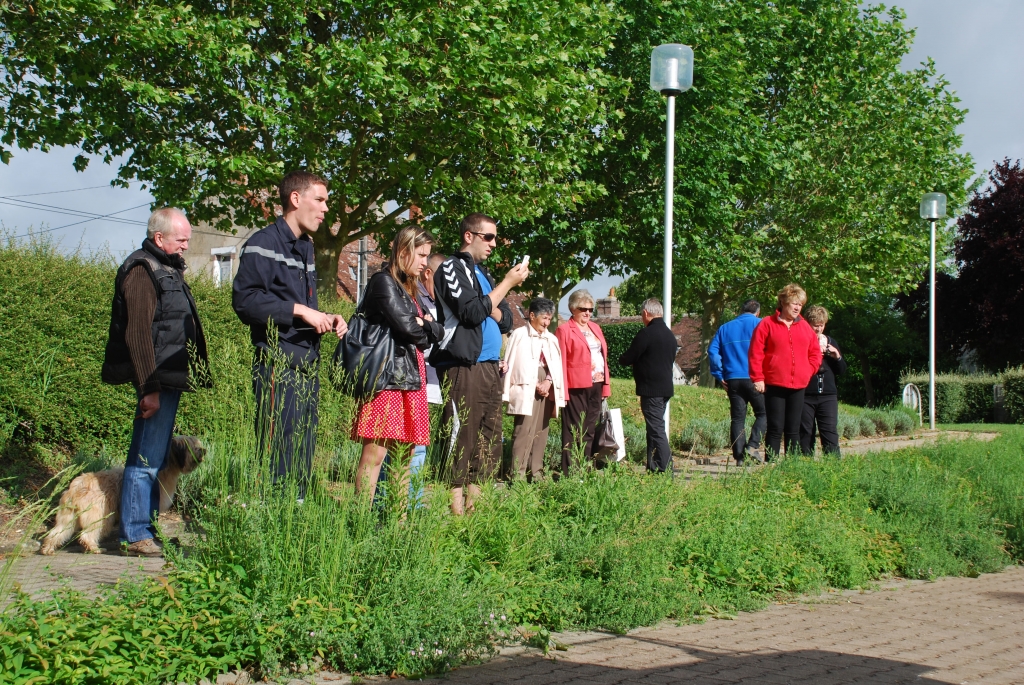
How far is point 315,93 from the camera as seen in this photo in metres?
13.8

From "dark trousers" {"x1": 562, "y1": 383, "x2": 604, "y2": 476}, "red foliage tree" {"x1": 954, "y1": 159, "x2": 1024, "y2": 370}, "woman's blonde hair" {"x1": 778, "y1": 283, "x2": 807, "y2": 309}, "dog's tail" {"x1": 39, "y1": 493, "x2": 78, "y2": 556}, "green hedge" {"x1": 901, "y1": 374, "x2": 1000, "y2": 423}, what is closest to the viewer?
"dog's tail" {"x1": 39, "y1": 493, "x2": 78, "y2": 556}

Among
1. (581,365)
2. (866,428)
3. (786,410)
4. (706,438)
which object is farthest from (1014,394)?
(581,365)

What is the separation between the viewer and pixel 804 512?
22.4 feet

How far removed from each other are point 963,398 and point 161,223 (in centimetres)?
3132

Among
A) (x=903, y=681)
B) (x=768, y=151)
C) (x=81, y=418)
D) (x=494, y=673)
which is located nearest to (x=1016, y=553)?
(x=903, y=681)

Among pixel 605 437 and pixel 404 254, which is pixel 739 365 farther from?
pixel 404 254

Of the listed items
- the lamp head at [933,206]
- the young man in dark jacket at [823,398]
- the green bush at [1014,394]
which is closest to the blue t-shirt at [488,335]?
Result: the young man in dark jacket at [823,398]

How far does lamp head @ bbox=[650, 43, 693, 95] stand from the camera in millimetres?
9680

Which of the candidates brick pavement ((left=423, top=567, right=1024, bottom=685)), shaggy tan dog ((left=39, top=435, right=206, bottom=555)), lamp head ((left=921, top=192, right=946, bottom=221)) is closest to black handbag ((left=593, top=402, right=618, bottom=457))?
brick pavement ((left=423, top=567, right=1024, bottom=685))

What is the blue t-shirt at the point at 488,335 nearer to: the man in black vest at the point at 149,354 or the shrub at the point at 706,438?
the man in black vest at the point at 149,354

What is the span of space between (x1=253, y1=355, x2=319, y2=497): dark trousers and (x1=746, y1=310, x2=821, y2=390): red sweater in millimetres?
6697

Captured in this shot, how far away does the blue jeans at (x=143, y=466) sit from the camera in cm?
546

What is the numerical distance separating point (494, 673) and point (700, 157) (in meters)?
20.0

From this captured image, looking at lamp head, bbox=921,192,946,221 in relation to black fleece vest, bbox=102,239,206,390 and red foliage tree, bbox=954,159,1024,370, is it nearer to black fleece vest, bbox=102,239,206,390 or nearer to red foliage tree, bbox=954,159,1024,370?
red foliage tree, bbox=954,159,1024,370
